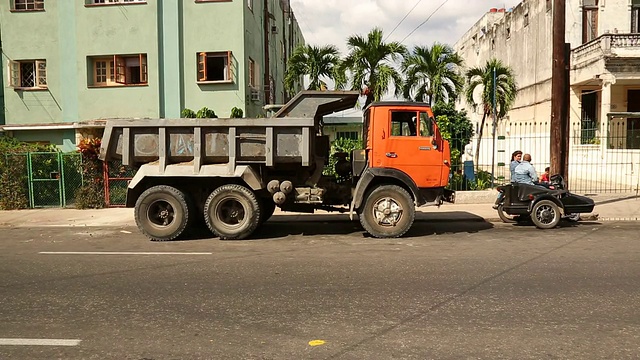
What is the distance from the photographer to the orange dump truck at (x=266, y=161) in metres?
9.90

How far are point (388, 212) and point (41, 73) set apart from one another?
16183 millimetres

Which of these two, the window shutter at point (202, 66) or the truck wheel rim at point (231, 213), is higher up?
the window shutter at point (202, 66)

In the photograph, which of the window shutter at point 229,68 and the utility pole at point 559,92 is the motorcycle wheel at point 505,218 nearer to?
the utility pole at point 559,92

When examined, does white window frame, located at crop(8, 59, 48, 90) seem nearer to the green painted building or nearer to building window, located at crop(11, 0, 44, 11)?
the green painted building

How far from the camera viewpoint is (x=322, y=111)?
10594mm

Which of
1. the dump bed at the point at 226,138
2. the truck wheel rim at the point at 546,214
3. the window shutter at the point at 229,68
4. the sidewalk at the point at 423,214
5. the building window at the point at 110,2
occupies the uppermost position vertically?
the building window at the point at 110,2

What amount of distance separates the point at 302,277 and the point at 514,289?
102 inches

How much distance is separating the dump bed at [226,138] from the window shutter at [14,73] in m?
12.7

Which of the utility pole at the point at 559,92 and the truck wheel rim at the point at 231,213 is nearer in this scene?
the truck wheel rim at the point at 231,213

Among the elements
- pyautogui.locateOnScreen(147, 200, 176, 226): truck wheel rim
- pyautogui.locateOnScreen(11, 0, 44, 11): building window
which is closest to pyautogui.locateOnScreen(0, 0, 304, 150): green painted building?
pyautogui.locateOnScreen(11, 0, 44, 11): building window

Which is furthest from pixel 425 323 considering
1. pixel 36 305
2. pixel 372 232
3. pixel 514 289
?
pixel 372 232

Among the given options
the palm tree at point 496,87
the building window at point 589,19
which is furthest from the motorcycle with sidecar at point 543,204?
the building window at point 589,19

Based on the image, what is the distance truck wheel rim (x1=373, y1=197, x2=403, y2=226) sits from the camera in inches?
392

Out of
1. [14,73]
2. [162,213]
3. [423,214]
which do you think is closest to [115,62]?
[14,73]
